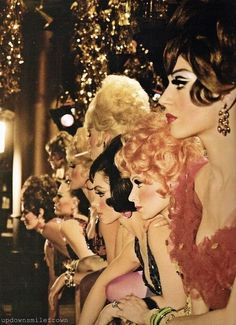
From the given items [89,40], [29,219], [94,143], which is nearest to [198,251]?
[94,143]

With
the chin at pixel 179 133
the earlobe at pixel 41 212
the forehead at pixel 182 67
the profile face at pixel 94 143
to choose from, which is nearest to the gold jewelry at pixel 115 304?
the earlobe at pixel 41 212

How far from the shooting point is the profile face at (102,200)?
9.04 ft

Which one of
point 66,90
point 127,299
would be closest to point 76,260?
point 127,299

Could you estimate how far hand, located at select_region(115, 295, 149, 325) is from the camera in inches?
103

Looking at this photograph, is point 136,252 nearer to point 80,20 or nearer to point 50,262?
point 50,262

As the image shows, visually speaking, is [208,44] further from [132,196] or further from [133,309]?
[133,309]

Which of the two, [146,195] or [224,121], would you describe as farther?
[146,195]

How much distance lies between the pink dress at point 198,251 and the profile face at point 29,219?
572 millimetres

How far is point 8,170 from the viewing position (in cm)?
285

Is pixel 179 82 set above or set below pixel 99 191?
above

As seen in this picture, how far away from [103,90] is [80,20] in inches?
11.5

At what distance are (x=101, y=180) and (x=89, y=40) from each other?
0.55 m

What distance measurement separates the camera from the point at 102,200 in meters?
2.77

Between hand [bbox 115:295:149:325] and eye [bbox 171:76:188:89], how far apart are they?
783 mm
